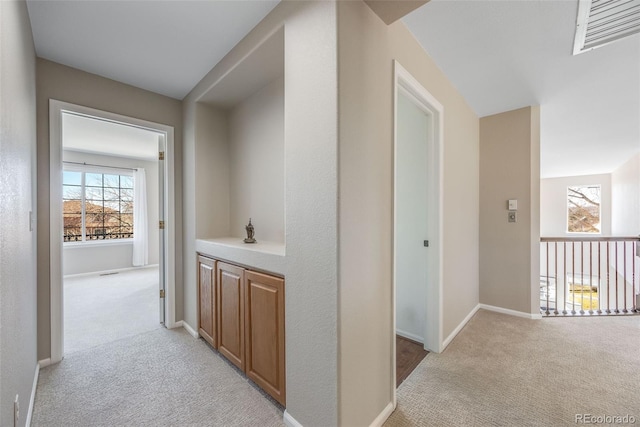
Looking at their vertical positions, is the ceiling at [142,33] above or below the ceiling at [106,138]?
above

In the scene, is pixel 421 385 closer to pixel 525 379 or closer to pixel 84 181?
pixel 525 379

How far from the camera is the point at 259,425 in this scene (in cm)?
145

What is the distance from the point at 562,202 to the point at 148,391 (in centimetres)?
1047

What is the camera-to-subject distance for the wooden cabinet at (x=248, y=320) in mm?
1557

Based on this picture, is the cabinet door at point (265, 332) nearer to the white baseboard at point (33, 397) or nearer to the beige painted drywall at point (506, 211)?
the white baseboard at point (33, 397)

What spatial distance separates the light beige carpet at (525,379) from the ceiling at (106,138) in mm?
3937

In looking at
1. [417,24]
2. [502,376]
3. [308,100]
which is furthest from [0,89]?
[502,376]

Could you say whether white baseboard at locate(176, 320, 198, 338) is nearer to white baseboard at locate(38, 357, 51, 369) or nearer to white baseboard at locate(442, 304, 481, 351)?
white baseboard at locate(38, 357, 51, 369)

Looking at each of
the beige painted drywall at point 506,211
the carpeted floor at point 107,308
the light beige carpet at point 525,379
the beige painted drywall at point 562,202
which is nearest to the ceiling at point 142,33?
the carpeted floor at point 107,308

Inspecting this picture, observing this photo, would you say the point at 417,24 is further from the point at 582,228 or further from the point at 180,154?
the point at 582,228

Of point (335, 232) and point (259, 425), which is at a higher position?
point (335, 232)

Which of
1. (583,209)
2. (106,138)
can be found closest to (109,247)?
(106,138)

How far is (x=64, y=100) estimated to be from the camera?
6.94ft

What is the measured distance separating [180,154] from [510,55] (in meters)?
3.11
